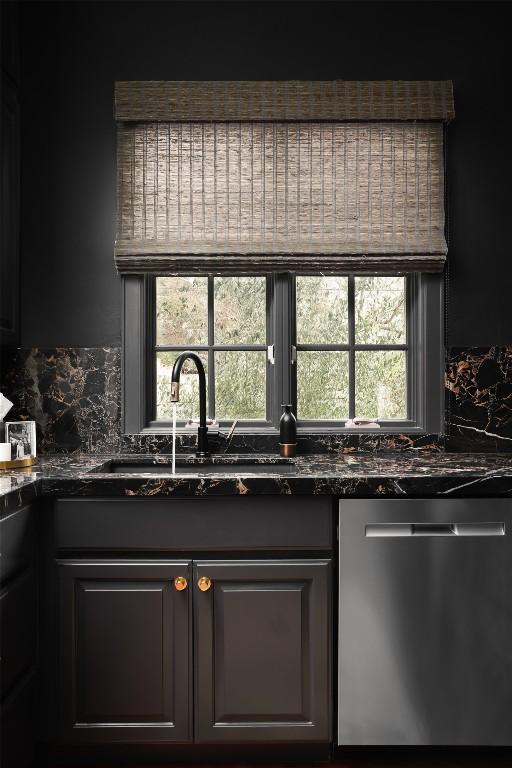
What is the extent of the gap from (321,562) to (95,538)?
28.1 inches

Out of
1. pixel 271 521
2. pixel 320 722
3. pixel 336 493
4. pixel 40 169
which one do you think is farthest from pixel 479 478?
pixel 40 169

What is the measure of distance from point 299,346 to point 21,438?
120 centimetres

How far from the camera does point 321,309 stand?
2717 millimetres

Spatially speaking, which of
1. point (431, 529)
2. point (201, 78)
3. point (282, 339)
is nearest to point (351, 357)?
point (282, 339)

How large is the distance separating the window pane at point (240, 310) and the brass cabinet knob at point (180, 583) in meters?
1.13

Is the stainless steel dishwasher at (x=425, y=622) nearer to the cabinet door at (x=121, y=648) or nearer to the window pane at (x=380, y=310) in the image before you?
the cabinet door at (x=121, y=648)

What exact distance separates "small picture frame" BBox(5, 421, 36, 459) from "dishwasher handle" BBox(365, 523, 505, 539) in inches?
48.3

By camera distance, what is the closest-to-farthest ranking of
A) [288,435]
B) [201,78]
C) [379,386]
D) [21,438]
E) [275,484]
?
[275,484] → [21,438] → [288,435] → [201,78] → [379,386]

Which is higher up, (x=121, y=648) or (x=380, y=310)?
(x=380, y=310)

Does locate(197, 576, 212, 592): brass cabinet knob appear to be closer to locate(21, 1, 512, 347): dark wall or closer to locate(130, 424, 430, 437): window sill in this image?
locate(130, 424, 430, 437): window sill

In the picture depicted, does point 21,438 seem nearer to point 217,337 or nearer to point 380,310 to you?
point 217,337

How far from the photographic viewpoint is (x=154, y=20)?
263cm

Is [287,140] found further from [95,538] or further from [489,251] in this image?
[95,538]

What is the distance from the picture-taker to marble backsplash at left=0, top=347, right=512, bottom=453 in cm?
262
